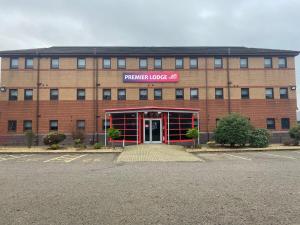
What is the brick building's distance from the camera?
→ 31.3 m

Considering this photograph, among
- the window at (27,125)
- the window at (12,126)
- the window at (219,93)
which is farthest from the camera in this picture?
A: the window at (219,93)

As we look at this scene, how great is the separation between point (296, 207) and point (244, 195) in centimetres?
136

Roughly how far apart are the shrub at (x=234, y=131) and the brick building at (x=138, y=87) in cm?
527

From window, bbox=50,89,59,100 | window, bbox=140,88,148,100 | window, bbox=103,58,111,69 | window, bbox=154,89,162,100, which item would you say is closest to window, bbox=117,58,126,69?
window, bbox=103,58,111,69

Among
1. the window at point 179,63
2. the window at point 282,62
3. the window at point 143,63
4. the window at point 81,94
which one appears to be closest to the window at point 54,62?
the window at point 81,94

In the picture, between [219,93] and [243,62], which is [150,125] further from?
[243,62]

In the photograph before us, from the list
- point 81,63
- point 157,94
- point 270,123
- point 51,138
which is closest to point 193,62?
point 157,94

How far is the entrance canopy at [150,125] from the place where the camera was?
28.0 meters

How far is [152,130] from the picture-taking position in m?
28.2

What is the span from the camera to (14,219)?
5.45 metres

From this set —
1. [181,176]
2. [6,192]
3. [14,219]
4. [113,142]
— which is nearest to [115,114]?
[113,142]

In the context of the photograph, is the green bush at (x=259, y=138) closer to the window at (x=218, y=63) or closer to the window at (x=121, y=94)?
the window at (x=218, y=63)

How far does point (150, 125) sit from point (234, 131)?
762cm

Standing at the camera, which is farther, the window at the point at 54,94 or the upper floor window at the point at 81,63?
the upper floor window at the point at 81,63
